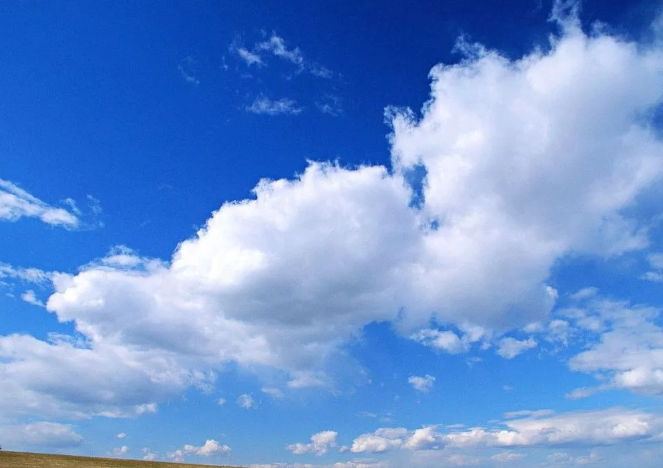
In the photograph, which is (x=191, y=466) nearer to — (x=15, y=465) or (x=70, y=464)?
(x=70, y=464)

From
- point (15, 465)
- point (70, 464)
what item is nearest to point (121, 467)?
point (70, 464)

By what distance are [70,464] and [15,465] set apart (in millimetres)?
13444

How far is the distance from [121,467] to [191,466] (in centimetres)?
3957

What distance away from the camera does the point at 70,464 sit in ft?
414

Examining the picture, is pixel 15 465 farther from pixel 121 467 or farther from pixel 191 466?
pixel 191 466

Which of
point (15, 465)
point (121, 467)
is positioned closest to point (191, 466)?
point (121, 467)

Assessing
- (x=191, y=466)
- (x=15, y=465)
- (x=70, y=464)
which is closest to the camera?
(x=15, y=465)

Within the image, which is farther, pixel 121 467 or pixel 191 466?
pixel 191 466

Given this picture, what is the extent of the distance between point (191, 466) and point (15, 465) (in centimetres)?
6117

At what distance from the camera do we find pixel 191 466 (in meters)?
166

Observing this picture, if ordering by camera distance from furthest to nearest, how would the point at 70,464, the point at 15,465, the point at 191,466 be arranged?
the point at 191,466 → the point at 70,464 → the point at 15,465

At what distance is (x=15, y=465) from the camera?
116 metres

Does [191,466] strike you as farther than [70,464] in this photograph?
Yes

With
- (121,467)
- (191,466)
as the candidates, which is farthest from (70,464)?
(191,466)
